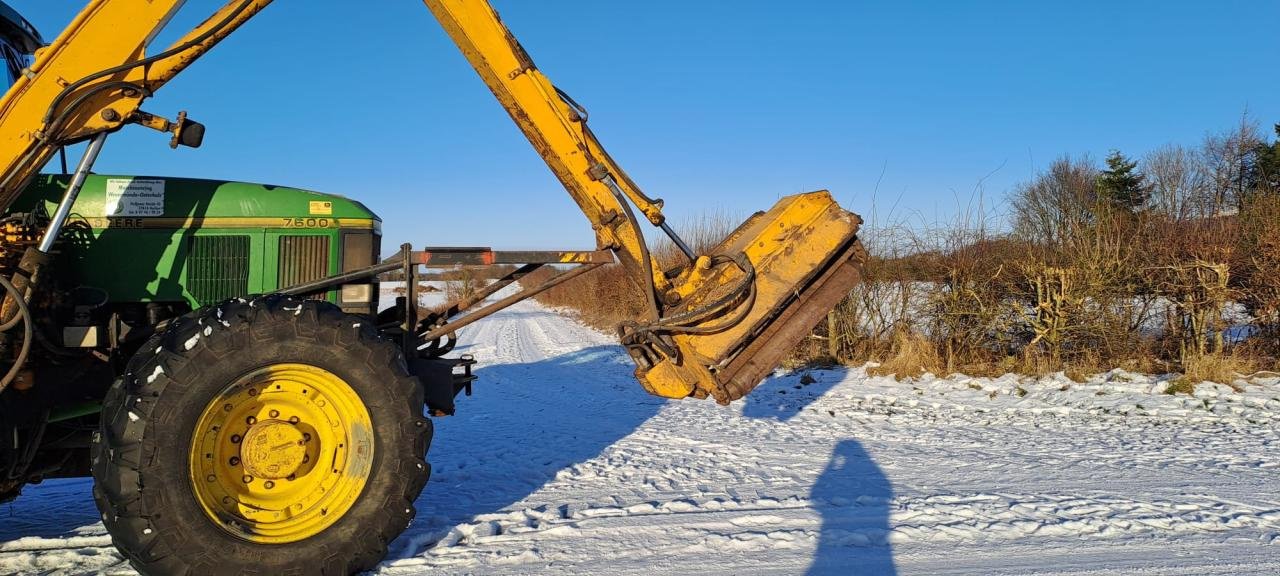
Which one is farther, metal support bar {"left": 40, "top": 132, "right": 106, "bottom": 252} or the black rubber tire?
metal support bar {"left": 40, "top": 132, "right": 106, "bottom": 252}

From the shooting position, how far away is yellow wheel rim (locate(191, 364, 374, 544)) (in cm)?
368

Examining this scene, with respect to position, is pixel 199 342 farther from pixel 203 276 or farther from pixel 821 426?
pixel 821 426

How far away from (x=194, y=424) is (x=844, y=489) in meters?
4.01

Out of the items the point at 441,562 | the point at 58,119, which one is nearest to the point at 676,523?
the point at 441,562

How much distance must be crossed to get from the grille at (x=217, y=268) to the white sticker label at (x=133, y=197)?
11.6 inches

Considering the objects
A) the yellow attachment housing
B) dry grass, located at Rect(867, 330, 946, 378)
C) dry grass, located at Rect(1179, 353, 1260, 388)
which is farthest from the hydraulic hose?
dry grass, located at Rect(1179, 353, 1260, 388)

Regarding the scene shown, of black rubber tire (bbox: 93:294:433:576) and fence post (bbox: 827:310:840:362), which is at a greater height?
fence post (bbox: 827:310:840:362)

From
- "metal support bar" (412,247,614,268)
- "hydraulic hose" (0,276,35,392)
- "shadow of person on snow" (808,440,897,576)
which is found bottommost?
"shadow of person on snow" (808,440,897,576)

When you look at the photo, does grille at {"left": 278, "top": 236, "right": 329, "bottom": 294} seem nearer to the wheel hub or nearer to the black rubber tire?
the black rubber tire

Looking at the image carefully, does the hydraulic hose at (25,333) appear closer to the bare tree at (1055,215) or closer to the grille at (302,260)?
the grille at (302,260)

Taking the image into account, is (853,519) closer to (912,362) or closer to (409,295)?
(409,295)

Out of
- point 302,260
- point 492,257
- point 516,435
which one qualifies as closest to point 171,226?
point 302,260

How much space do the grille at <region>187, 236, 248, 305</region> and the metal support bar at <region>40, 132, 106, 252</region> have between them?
0.88 meters

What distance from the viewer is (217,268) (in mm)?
4789
